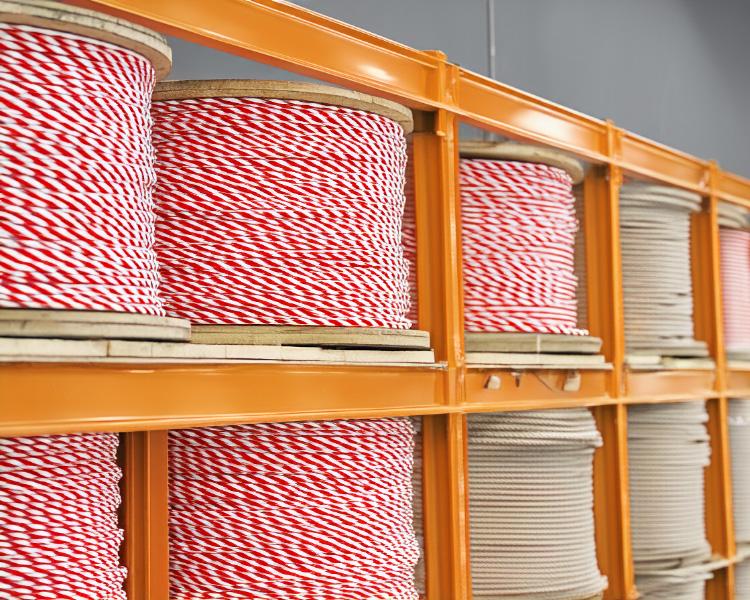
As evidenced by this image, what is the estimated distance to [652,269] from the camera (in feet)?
15.1

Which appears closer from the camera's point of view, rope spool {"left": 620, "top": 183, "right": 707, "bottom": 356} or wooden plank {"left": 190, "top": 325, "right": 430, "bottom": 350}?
wooden plank {"left": 190, "top": 325, "right": 430, "bottom": 350}

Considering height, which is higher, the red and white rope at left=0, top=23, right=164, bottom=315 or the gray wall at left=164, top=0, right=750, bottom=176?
the gray wall at left=164, top=0, right=750, bottom=176

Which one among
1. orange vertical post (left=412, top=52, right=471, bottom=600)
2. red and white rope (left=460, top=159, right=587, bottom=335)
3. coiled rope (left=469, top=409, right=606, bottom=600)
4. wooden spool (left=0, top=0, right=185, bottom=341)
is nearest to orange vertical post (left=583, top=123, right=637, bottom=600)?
coiled rope (left=469, top=409, right=606, bottom=600)

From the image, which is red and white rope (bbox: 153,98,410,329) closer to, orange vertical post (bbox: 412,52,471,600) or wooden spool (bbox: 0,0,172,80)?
wooden spool (bbox: 0,0,172,80)

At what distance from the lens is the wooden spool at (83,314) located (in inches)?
86.7

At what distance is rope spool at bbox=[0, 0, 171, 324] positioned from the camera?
2236 mm

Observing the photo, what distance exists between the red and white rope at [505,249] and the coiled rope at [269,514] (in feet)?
2.91

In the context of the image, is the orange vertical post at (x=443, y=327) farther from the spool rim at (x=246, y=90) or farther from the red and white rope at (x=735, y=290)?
the red and white rope at (x=735, y=290)

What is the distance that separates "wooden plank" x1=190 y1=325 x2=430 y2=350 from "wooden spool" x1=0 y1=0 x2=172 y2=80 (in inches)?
24.8

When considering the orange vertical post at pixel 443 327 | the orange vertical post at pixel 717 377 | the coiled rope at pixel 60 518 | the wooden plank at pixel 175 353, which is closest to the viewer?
the wooden plank at pixel 175 353

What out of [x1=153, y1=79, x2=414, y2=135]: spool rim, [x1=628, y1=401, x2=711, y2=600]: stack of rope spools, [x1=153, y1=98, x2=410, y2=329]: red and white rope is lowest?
[x1=628, y1=401, x2=711, y2=600]: stack of rope spools

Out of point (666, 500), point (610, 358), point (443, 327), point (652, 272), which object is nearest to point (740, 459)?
point (666, 500)

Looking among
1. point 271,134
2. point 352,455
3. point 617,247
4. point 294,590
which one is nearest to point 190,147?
point 271,134

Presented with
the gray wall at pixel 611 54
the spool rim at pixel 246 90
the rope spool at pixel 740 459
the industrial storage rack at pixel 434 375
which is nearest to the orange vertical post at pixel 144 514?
the industrial storage rack at pixel 434 375
